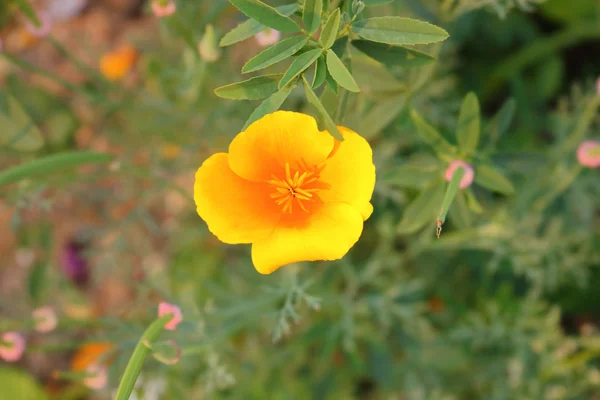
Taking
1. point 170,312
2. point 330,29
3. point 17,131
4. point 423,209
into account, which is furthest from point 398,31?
point 17,131

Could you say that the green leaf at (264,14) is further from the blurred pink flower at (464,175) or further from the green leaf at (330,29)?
the blurred pink flower at (464,175)

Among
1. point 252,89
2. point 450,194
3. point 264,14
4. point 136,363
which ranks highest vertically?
point 264,14

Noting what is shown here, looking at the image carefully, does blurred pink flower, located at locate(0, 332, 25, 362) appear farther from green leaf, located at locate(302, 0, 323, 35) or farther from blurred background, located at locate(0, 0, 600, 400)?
green leaf, located at locate(302, 0, 323, 35)

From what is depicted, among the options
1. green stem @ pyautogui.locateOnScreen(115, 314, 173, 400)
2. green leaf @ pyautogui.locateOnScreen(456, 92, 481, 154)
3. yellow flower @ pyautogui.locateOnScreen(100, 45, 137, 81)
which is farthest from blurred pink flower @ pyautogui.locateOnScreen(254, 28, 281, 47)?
yellow flower @ pyautogui.locateOnScreen(100, 45, 137, 81)

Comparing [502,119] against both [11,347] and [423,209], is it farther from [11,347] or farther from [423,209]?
[11,347]

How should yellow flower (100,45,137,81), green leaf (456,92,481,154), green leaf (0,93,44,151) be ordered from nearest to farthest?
green leaf (456,92,481,154) → green leaf (0,93,44,151) → yellow flower (100,45,137,81)
